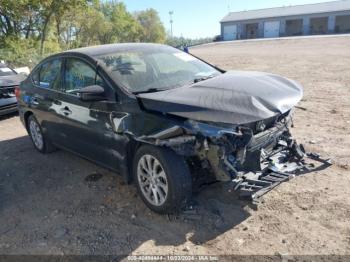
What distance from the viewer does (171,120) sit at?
3471mm

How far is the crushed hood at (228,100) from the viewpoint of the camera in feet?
10.8

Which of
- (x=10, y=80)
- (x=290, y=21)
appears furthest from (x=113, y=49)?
(x=290, y=21)

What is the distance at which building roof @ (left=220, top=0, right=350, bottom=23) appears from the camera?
172 ft

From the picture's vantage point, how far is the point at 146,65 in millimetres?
4484

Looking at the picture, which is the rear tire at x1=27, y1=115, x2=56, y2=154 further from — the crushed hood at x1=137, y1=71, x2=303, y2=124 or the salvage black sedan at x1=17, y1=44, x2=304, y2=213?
the crushed hood at x1=137, y1=71, x2=303, y2=124

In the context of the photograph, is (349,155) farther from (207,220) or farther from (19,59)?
(19,59)

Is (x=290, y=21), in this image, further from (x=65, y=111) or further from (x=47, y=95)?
(x=65, y=111)

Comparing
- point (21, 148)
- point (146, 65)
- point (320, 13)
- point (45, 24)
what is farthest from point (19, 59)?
point (320, 13)

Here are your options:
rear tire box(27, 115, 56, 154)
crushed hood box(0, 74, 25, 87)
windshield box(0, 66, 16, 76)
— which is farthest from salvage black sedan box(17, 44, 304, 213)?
windshield box(0, 66, 16, 76)

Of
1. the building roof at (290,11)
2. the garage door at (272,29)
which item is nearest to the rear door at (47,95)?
the building roof at (290,11)

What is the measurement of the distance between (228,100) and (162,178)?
41.1 inches

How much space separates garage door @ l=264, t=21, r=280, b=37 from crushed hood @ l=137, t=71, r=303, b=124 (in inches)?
2165

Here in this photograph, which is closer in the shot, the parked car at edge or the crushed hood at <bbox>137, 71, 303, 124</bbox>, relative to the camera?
the crushed hood at <bbox>137, 71, 303, 124</bbox>

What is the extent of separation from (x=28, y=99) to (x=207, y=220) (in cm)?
389
